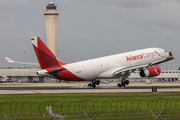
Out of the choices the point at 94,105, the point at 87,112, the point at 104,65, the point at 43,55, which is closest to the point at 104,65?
the point at 104,65

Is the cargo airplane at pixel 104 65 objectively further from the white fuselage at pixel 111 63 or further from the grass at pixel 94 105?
the grass at pixel 94 105

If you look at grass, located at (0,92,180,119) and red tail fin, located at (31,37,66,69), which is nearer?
grass, located at (0,92,180,119)

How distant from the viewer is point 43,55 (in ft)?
189

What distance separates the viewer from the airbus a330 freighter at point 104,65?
190 ft

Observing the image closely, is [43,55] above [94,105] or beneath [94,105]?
above

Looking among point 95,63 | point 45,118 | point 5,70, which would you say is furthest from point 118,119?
point 5,70

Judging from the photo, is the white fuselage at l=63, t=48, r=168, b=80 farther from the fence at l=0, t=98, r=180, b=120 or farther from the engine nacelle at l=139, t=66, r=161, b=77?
the fence at l=0, t=98, r=180, b=120

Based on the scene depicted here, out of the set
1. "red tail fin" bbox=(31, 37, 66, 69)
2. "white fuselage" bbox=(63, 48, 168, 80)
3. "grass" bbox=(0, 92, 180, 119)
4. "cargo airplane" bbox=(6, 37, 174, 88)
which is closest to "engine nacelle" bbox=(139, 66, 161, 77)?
"cargo airplane" bbox=(6, 37, 174, 88)

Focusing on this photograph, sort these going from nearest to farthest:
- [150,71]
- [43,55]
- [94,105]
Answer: [94,105] < [43,55] < [150,71]

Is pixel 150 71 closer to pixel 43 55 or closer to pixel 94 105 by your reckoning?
pixel 43 55

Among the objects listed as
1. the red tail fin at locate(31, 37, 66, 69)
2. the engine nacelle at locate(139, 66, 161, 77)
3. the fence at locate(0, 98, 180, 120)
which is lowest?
the fence at locate(0, 98, 180, 120)

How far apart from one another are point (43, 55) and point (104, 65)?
14170mm

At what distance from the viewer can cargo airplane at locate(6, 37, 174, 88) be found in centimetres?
5788

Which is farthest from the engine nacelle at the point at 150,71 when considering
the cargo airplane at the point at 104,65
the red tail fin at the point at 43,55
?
the red tail fin at the point at 43,55
